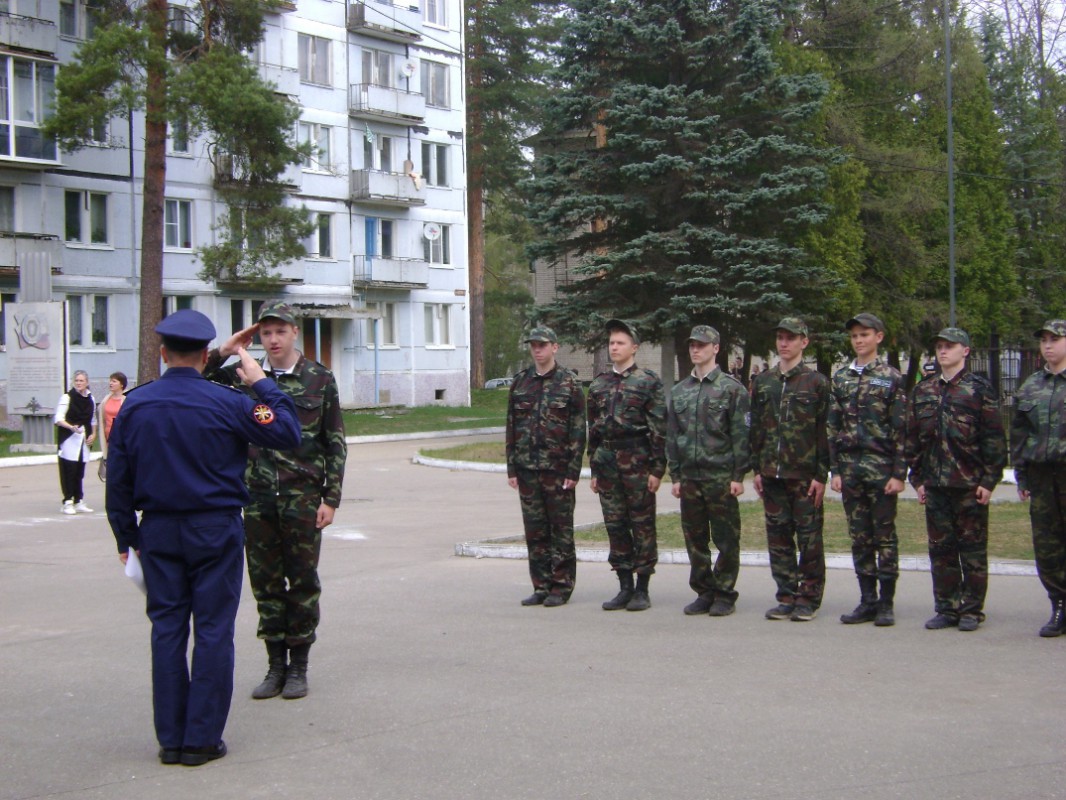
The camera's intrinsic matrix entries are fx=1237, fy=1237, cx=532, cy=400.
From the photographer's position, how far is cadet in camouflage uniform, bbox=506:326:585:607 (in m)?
9.50

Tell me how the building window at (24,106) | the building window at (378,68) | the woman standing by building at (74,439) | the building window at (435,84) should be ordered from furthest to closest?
the building window at (435,84), the building window at (378,68), the building window at (24,106), the woman standing by building at (74,439)

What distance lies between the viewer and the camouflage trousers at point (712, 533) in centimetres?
911

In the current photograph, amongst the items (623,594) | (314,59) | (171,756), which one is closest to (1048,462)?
(623,594)

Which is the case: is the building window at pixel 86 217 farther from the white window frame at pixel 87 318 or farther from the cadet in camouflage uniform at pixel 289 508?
the cadet in camouflage uniform at pixel 289 508

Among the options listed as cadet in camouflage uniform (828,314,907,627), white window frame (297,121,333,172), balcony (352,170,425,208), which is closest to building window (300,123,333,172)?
white window frame (297,121,333,172)

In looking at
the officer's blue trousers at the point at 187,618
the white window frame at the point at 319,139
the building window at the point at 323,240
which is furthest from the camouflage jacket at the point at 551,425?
the building window at the point at 323,240

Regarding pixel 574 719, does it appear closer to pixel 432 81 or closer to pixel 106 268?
pixel 106 268

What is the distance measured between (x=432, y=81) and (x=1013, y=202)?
2295 cm

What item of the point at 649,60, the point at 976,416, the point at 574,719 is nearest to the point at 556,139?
the point at 649,60

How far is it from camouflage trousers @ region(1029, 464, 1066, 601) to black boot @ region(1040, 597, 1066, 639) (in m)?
0.05

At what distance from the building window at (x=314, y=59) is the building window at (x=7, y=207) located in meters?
12.2

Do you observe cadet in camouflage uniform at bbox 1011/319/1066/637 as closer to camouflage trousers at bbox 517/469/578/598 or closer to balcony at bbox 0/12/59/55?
camouflage trousers at bbox 517/469/578/598

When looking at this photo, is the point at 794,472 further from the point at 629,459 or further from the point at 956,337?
the point at 956,337

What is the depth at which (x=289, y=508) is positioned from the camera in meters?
6.82
